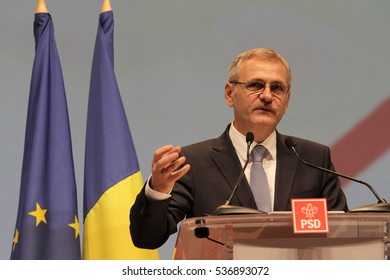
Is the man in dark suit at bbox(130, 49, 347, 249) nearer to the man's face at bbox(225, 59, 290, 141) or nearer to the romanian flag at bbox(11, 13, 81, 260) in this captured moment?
the man's face at bbox(225, 59, 290, 141)

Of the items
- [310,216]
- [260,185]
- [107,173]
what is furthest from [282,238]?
[107,173]

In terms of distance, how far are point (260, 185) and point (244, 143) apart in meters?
0.26

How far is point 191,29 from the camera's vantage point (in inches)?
184

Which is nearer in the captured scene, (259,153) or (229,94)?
(259,153)

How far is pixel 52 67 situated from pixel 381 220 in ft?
8.13

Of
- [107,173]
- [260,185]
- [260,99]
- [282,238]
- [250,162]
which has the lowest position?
[282,238]

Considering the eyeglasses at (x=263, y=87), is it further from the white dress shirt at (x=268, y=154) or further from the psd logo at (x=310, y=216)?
the psd logo at (x=310, y=216)

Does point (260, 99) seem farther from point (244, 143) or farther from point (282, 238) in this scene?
point (282, 238)

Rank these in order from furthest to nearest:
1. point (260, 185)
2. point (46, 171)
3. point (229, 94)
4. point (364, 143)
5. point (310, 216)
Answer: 1. point (364, 143)
2. point (46, 171)
3. point (229, 94)
4. point (260, 185)
5. point (310, 216)

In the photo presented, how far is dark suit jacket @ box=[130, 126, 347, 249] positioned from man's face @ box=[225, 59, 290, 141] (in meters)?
0.11

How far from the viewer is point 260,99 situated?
3.36 m

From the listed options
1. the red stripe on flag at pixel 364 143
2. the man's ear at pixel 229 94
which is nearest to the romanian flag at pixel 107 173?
the man's ear at pixel 229 94

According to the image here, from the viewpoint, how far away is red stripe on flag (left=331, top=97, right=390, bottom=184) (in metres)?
4.52
